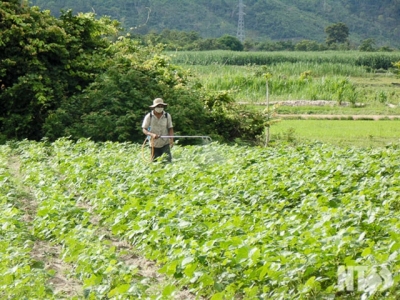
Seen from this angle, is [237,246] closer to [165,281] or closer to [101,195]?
[165,281]

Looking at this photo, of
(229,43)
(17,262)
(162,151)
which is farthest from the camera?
(229,43)

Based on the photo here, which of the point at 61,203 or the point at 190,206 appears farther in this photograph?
the point at 61,203

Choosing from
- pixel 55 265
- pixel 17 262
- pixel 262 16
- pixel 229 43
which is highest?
pixel 262 16

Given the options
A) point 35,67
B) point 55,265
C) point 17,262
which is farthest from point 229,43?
point 17,262

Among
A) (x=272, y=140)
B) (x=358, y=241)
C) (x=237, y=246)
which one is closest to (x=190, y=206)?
(x=237, y=246)

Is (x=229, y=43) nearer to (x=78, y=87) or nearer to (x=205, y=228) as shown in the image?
(x=78, y=87)

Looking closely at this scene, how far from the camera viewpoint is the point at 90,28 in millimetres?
24719

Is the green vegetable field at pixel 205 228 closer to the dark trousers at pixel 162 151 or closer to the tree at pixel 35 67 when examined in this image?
the dark trousers at pixel 162 151

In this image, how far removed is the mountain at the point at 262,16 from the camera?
347 feet

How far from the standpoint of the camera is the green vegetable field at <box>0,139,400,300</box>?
7219 millimetres

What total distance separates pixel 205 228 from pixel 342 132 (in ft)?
62.7

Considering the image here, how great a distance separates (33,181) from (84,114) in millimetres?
8033

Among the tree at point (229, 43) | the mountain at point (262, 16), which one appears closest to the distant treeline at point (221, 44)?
the tree at point (229, 43)

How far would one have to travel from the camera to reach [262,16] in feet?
436
